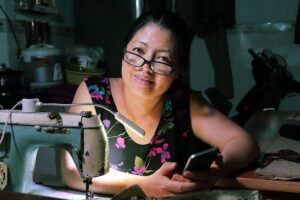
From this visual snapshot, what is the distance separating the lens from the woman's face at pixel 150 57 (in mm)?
1219

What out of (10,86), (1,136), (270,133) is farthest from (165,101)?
(10,86)

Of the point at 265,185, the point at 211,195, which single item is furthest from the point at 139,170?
the point at 211,195

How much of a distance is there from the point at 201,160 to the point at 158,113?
0.46 meters

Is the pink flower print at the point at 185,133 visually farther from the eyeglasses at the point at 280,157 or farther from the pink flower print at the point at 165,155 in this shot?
the eyeglasses at the point at 280,157

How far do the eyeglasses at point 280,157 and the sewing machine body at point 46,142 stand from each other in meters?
0.55

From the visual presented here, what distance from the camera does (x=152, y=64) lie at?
121cm

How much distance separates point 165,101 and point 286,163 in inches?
19.6

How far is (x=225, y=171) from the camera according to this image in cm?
112

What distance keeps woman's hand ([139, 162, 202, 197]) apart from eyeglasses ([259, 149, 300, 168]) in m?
0.29

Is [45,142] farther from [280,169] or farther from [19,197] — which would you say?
[280,169]

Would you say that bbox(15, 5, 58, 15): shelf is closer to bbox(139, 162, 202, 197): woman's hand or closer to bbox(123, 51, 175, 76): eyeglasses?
bbox(123, 51, 175, 76): eyeglasses

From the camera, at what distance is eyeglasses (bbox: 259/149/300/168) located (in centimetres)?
117

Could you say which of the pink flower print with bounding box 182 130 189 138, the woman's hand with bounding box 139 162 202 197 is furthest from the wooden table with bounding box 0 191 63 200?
the pink flower print with bounding box 182 130 189 138

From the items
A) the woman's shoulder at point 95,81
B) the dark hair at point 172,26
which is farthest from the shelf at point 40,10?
the dark hair at point 172,26
